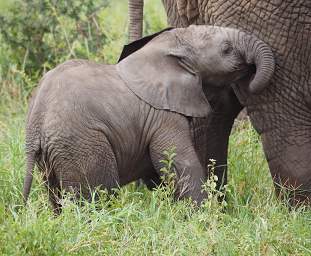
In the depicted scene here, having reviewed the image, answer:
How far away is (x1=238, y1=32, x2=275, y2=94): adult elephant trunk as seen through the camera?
5.76m

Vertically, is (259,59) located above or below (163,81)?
above

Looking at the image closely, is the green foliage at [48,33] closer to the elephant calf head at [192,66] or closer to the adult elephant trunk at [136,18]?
the adult elephant trunk at [136,18]

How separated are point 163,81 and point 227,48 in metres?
0.34

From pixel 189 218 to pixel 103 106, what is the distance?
0.64 metres

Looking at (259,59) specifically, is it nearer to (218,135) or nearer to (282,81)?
(282,81)

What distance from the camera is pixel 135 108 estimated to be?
574 cm

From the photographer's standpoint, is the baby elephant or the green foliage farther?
the green foliage

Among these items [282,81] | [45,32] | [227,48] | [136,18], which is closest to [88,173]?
[227,48]

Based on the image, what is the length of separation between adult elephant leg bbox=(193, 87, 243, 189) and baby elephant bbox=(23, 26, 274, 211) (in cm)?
37

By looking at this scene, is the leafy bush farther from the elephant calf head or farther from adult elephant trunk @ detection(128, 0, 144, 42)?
the elephant calf head

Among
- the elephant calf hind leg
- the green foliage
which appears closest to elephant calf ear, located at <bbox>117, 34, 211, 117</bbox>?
the elephant calf hind leg

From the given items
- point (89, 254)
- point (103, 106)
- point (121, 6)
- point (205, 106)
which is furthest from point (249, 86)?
point (121, 6)

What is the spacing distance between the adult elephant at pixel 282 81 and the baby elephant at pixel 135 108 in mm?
85

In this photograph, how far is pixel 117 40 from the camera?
856 centimetres
